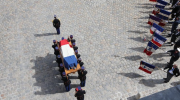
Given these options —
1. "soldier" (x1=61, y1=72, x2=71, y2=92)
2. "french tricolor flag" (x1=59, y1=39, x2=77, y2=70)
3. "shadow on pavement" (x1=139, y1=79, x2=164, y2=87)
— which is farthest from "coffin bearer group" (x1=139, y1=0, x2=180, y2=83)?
"soldier" (x1=61, y1=72, x2=71, y2=92)

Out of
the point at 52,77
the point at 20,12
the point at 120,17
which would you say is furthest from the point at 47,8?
the point at 52,77

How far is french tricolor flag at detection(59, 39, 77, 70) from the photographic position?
9254 mm

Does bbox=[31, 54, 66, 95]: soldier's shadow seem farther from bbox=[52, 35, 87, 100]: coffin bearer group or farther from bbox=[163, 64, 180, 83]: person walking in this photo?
bbox=[163, 64, 180, 83]: person walking

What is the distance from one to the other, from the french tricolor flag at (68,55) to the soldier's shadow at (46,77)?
4.52 ft

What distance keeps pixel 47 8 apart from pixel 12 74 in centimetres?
708

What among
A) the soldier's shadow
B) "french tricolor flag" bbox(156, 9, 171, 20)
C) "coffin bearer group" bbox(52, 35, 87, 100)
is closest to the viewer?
"coffin bearer group" bbox(52, 35, 87, 100)

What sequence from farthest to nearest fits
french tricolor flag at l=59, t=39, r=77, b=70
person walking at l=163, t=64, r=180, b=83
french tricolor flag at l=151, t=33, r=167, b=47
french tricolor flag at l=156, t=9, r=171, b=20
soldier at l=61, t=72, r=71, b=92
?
french tricolor flag at l=156, t=9, r=171, b=20, french tricolor flag at l=151, t=33, r=167, b=47, person walking at l=163, t=64, r=180, b=83, french tricolor flag at l=59, t=39, r=77, b=70, soldier at l=61, t=72, r=71, b=92

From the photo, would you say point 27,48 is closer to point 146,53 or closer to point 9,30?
point 9,30

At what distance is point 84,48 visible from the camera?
12156 mm

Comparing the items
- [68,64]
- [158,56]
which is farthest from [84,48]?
[158,56]

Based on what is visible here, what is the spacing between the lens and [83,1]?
16.3 m

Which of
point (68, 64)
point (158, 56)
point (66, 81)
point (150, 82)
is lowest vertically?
point (150, 82)

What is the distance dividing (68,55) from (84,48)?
9.12ft

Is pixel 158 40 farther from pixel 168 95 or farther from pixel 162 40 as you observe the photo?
pixel 168 95
